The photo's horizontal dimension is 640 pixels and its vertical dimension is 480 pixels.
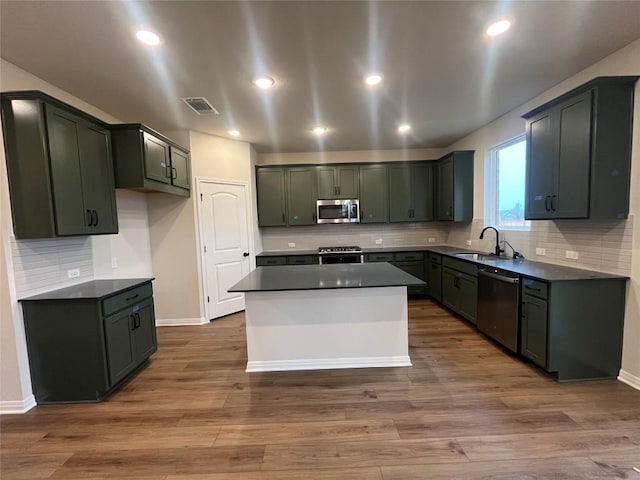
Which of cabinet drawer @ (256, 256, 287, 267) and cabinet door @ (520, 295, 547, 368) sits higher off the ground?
cabinet drawer @ (256, 256, 287, 267)

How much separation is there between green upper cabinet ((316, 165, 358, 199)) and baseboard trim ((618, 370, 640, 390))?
4.01 meters

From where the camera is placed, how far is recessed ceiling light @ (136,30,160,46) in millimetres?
1960

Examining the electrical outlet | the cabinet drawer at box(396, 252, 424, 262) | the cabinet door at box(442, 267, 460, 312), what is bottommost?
the cabinet door at box(442, 267, 460, 312)

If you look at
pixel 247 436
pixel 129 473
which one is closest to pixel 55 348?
pixel 129 473

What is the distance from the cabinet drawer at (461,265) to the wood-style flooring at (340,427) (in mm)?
1092

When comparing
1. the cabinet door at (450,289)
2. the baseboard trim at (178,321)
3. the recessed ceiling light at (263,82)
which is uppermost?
the recessed ceiling light at (263,82)

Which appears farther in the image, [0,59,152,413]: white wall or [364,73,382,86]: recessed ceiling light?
[364,73,382,86]: recessed ceiling light

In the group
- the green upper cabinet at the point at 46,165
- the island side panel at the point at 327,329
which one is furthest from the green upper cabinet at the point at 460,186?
the green upper cabinet at the point at 46,165

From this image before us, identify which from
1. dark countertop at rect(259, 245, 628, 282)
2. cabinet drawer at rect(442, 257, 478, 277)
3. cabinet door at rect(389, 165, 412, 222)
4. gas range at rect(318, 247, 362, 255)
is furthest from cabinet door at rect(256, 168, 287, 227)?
dark countertop at rect(259, 245, 628, 282)

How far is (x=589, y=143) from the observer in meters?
2.37

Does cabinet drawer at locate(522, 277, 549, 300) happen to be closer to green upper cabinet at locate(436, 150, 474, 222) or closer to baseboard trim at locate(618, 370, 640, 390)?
baseboard trim at locate(618, 370, 640, 390)

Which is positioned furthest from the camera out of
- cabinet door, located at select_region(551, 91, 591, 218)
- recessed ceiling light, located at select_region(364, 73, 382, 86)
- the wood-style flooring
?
recessed ceiling light, located at select_region(364, 73, 382, 86)

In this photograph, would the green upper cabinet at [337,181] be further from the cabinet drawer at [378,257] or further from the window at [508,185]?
the window at [508,185]

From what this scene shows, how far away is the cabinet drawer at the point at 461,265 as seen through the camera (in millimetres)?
3588
